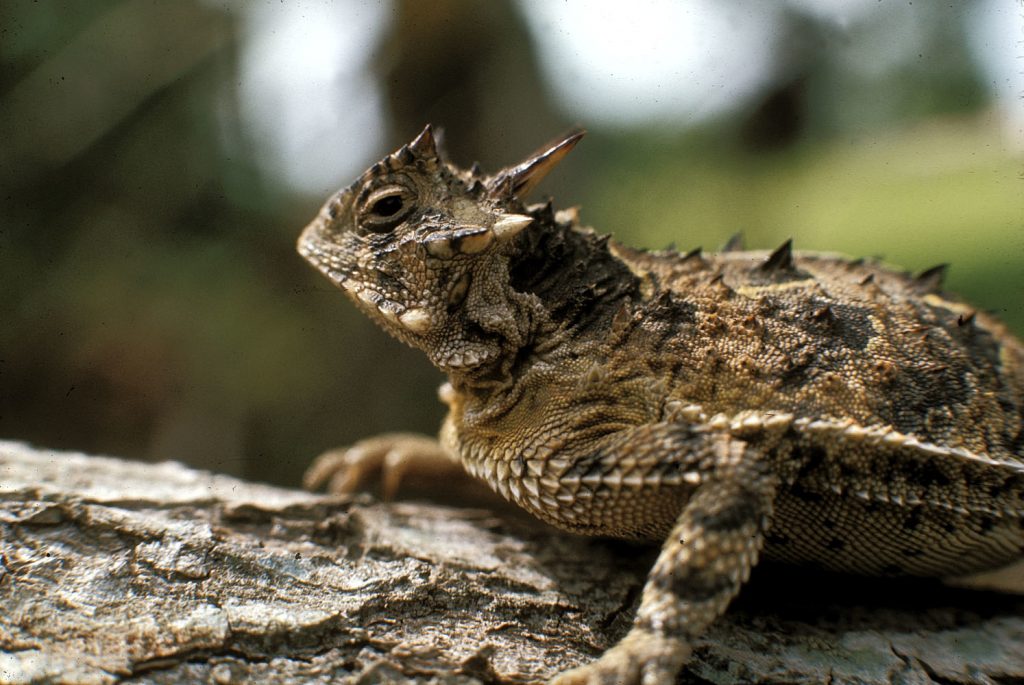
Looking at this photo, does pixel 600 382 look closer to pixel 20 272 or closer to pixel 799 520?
pixel 799 520

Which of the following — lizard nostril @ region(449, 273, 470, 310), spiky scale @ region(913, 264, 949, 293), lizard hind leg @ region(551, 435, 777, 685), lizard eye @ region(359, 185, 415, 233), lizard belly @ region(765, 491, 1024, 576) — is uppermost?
spiky scale @ region(913, 264, 949, 293)

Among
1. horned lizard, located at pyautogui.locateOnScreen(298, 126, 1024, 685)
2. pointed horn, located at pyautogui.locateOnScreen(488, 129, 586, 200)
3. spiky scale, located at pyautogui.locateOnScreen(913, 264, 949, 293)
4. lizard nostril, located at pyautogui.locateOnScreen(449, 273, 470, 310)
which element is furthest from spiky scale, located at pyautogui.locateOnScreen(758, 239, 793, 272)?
lizard nostril, located at pyautogui.locateOnScreen(449, 273, 470, 310)

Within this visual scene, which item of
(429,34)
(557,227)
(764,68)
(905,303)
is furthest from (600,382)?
(429,34)

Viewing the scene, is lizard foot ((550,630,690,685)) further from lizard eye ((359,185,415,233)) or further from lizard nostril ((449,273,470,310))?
lizard eye ((359,185,415,233))

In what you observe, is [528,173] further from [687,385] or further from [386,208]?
[687,385]

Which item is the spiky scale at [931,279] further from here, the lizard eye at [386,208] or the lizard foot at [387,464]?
the lizard foot at [387,464]
